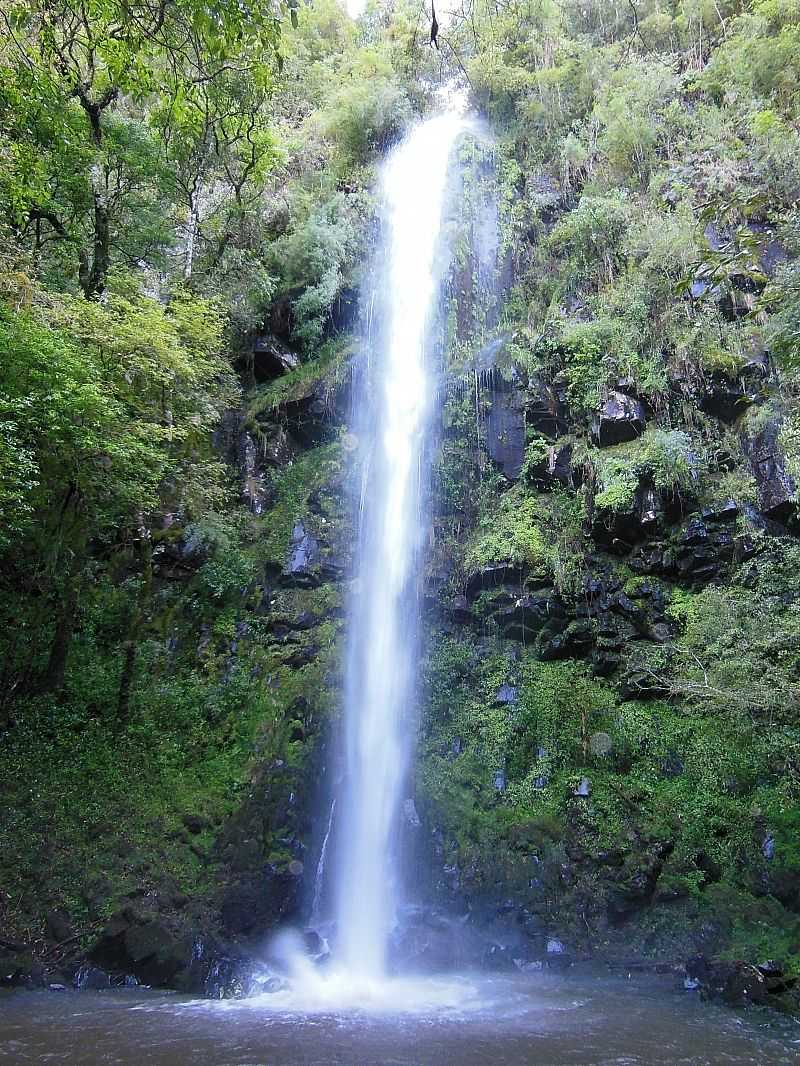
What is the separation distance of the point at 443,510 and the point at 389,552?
132 cm

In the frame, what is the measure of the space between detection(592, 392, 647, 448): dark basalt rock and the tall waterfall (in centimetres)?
334

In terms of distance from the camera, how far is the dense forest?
785 cm

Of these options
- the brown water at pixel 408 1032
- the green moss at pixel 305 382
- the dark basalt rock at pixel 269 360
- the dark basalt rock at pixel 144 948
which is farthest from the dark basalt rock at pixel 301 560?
the brown water at pixel 408 1032

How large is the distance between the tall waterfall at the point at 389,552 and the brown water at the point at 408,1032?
1.94m

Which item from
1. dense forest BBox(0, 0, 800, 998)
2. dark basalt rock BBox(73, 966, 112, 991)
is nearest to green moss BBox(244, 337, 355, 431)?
dense forest BBox(0, 0, 800, 998)

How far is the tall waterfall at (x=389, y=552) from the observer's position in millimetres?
9023

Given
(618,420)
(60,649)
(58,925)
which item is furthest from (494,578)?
(58,925)

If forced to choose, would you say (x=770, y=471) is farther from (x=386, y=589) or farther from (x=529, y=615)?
(x=386, y=589)

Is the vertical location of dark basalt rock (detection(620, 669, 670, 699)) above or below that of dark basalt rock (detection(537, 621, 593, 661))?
below

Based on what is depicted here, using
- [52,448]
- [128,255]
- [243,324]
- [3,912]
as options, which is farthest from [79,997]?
[243,324]

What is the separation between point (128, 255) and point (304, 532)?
5662 mm

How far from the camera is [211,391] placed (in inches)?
484

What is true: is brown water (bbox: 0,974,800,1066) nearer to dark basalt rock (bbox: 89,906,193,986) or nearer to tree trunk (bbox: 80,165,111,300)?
dark basalt rock (bbox: 89,906,193,986)

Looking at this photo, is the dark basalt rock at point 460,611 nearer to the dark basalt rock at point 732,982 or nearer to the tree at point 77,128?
the dark basalt rock at point 732,982
